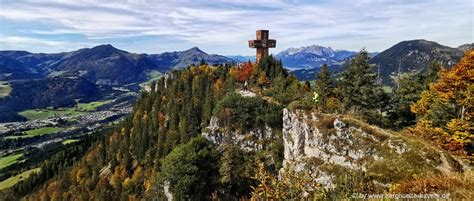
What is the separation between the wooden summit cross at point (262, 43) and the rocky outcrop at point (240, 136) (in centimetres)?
3460

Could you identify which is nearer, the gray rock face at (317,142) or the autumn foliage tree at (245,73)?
the gray rock face at (317,142)

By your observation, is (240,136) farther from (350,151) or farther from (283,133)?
(350,151)

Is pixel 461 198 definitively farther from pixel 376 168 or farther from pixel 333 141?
pixel 333 141

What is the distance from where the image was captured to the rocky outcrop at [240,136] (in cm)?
7069

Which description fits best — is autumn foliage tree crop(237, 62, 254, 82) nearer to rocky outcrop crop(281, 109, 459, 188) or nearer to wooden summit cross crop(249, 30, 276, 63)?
wooden summit cross crop(249, 30, 276, 63)

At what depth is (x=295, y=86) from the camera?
7419 centimetres

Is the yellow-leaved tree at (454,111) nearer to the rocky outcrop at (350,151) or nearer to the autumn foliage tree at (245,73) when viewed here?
the rocky outcrop at (350,151)

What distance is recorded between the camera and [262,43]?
10569 centimetres

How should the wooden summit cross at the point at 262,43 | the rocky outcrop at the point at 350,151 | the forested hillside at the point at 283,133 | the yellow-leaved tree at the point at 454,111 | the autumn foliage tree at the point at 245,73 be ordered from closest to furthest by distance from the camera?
the forested hillside at the point at 283,133
the rocky outcrop at the point at 350,151
the yellow-leaved tree at the point at 454,111
the autumn foliage tree at the point at 245,73
the wooden summit cross at the point at 262,43

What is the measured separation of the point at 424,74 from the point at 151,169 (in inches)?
3338

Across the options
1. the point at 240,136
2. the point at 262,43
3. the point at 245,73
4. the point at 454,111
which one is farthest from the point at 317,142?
the point at 262,43

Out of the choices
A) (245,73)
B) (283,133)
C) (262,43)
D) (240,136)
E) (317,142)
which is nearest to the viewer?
(317,142)

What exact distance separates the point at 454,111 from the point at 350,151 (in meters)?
16.5

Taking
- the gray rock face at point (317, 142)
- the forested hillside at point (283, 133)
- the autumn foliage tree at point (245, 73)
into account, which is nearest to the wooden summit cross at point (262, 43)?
the forested hillside at point (283, 133)
